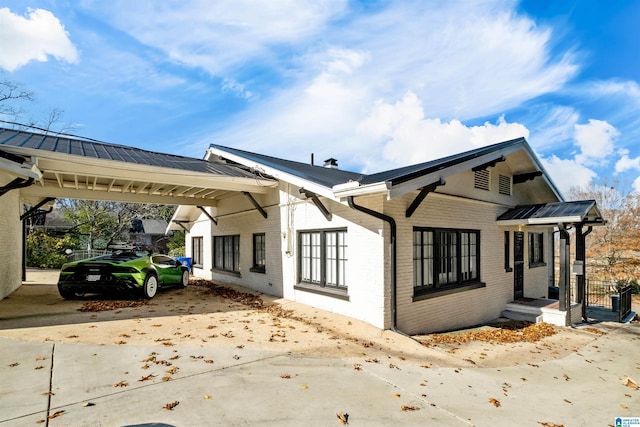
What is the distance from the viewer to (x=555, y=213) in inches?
360

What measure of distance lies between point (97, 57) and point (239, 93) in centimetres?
413

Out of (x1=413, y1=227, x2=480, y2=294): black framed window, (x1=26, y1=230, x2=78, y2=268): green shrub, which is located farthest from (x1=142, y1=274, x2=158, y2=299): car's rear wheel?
(x1=26, y1=230, x2=78, y2=268): green shrub

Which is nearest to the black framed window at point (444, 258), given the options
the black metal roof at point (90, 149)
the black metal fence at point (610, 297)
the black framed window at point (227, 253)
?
the black metal roof at point (90, 149)

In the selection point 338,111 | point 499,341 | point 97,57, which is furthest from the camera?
point 338,111

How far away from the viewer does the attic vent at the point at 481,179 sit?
946 centimetres

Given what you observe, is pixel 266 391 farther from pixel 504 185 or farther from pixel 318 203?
pixel 504 185

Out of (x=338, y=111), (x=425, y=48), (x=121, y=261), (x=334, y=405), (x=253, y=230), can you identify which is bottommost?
A: (x=334, y=405)

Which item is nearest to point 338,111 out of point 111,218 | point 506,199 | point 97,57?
point 506,199

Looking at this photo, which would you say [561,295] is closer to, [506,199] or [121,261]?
[506,199]

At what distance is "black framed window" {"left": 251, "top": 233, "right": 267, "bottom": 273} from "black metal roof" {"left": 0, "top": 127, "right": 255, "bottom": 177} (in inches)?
84.6

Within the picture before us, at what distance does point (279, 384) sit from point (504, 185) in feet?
32.2

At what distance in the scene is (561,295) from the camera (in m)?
9.22

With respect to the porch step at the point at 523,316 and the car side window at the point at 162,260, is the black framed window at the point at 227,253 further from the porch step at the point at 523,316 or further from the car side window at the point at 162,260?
the porch step at the point at 523,316

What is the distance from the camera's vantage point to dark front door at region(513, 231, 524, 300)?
11.0 m
